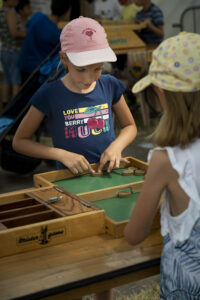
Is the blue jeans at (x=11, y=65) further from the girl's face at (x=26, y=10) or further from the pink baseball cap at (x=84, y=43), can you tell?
the pink baseball cap at (x=84, y=43)

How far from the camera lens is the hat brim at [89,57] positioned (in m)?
2.28

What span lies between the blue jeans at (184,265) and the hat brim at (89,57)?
1062mm

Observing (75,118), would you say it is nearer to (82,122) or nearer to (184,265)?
(82,122)

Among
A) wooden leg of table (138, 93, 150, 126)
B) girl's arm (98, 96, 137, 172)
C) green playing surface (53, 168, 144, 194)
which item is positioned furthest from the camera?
wooden leg of table (138, 93, 150, 126)

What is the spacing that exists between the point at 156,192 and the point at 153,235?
292 mm

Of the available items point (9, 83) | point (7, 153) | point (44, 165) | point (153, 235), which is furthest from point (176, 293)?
point (9, 83)

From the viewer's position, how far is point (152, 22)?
7.57 metres

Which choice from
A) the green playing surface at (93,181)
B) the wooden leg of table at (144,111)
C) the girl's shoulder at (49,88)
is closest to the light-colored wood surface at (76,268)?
the green playing surface at (93,181)

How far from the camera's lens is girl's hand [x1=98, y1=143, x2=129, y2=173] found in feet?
7.69

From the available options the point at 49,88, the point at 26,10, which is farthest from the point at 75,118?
the point at 26,10

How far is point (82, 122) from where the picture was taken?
256 cm

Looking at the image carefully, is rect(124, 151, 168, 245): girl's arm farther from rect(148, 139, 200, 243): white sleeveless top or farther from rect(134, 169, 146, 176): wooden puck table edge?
rect(134, 169, 146, 176): wooden puck table edge

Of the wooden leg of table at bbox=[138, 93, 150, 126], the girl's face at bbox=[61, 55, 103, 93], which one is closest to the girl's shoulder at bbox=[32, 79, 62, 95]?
the girl's face at bbox=[61, 55, 103, 93]

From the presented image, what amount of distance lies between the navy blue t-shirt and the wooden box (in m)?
0.60
